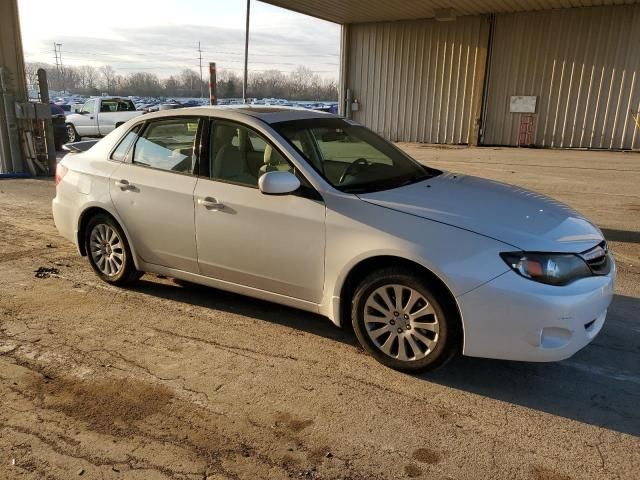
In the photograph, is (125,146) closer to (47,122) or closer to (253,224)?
(253,224)

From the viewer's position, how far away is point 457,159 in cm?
1633

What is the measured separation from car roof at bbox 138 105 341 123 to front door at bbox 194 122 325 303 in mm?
115

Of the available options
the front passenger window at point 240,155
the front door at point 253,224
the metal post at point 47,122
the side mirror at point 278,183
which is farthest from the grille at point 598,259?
the metal post at point 47,122

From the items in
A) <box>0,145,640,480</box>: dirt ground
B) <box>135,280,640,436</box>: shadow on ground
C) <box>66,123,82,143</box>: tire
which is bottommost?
<box>0,145,640,480</box>: dirt ground

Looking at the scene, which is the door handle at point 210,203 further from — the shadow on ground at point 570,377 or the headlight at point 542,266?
the headlight at point 542,266

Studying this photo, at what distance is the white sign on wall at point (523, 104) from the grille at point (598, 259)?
55.6ft

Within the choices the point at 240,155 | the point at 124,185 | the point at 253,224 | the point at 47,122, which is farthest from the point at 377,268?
the point at 47,122

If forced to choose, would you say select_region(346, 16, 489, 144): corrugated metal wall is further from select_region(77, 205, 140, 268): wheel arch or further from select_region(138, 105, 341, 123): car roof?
select_region(77, 205, 140, 268): wheel arch

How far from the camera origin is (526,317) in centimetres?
306

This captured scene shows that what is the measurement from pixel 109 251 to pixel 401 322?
9.60ft

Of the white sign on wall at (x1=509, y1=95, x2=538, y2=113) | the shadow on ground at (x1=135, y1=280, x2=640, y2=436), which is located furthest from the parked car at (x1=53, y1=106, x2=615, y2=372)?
the white sign on wall at (x1=509, y1=95, x2=538, y2=113)

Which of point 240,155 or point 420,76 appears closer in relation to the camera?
point 240,155

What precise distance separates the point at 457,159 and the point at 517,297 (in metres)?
13.9

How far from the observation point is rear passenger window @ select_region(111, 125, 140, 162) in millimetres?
4839
